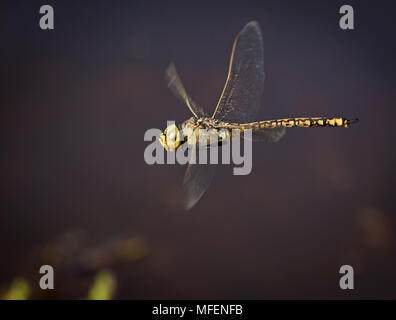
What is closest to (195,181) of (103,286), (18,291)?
(103,286)

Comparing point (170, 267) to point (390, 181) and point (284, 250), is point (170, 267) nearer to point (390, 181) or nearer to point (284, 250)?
point (284, 250)

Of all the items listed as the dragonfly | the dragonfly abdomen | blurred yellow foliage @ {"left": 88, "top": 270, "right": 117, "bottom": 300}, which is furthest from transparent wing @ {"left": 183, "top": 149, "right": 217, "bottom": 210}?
blurred yellow foliage @ {"left": 88, "top": 270, "right": 117, "bottom": 300}

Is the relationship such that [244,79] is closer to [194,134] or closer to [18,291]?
[194,134]

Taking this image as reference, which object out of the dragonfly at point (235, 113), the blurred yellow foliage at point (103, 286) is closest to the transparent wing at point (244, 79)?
the dragonfly at point (235, 113)

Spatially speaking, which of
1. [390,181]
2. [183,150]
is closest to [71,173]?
[183,150]

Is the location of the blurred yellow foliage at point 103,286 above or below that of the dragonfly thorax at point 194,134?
below

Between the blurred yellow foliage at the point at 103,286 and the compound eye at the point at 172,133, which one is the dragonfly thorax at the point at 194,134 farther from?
the blurred yellow foliage at the point at 103,286

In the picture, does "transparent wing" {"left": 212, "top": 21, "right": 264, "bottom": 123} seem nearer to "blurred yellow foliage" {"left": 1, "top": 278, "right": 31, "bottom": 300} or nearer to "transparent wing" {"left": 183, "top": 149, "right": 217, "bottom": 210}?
"transparent wing" {"left": 183, "top": 149, "right": 217, "bottom": 210}
